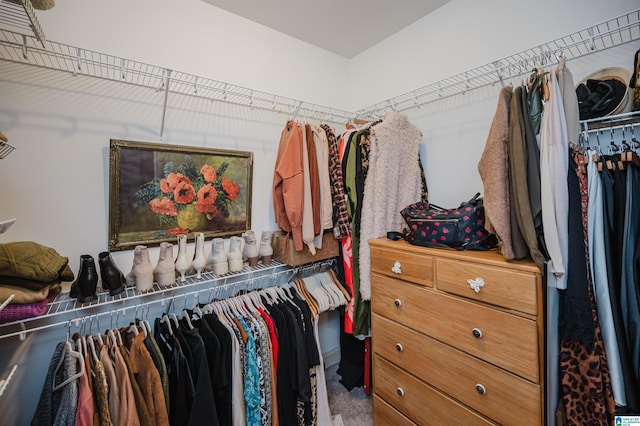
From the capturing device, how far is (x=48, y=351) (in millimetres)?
1332

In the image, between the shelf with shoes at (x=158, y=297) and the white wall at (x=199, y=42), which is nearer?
the shelf with shoes at (x=158, y=297)

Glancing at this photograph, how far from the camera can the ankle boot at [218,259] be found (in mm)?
1567

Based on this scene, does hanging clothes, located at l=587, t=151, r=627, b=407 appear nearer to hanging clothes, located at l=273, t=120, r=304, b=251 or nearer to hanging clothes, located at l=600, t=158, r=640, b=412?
hanging clothes, located at l=600, t=158, r=640, b=412

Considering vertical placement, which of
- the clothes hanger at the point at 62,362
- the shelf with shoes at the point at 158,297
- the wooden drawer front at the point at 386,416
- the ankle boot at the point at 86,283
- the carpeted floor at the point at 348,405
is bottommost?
the carpeted floor at the point at 348,405

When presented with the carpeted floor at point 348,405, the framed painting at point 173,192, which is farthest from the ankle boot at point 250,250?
the carpeted floor at point 348,405

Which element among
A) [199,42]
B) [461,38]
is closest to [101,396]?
[199,42]

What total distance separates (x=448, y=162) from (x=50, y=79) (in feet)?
7.45

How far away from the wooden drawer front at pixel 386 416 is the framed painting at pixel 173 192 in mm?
1370

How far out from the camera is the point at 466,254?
124 cm

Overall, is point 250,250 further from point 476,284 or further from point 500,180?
point 500,180

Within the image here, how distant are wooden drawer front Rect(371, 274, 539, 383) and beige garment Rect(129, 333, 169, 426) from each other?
1.14 metres

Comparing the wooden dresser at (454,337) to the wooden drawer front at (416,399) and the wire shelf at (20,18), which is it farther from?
the wire shelf at (20,18)

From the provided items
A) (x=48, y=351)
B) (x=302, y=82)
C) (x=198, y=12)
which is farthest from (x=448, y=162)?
(x=48, y=351)

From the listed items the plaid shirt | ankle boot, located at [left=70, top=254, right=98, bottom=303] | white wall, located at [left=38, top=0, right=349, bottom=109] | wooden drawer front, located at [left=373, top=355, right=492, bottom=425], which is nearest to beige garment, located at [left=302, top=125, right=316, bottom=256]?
the plaid shirt
